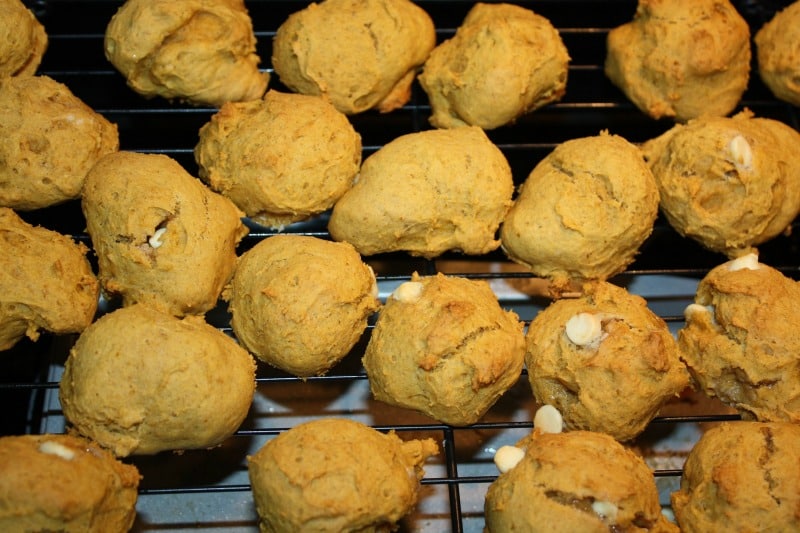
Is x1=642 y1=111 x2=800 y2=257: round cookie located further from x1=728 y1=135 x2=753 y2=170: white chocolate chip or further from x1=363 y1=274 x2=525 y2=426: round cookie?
x1=363 y1=274 x2=525 y2=426: round cookie

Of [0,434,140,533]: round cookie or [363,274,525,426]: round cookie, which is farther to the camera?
[363,274,525,426]: round cookie

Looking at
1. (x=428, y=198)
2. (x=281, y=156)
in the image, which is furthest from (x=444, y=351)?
(x=281, y=156)

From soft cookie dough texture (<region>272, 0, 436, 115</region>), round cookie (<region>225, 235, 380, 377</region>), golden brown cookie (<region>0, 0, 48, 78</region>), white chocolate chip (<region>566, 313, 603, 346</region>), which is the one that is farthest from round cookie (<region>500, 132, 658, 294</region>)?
golden brown cookie (<region>0, 0, 48, 78</region>)

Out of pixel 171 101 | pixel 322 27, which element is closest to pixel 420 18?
pixel 322 27

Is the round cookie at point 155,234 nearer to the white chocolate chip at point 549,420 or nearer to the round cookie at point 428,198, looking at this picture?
the round cookie at point 428,198

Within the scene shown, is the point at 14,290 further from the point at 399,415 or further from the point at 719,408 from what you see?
the point at 719,408

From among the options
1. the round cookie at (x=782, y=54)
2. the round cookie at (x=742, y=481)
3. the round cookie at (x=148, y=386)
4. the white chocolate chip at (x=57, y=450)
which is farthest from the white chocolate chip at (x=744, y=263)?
the white chocolate chip at (x=57, y=450)

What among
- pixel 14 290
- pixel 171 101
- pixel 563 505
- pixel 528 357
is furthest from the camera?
pixel 171 101
